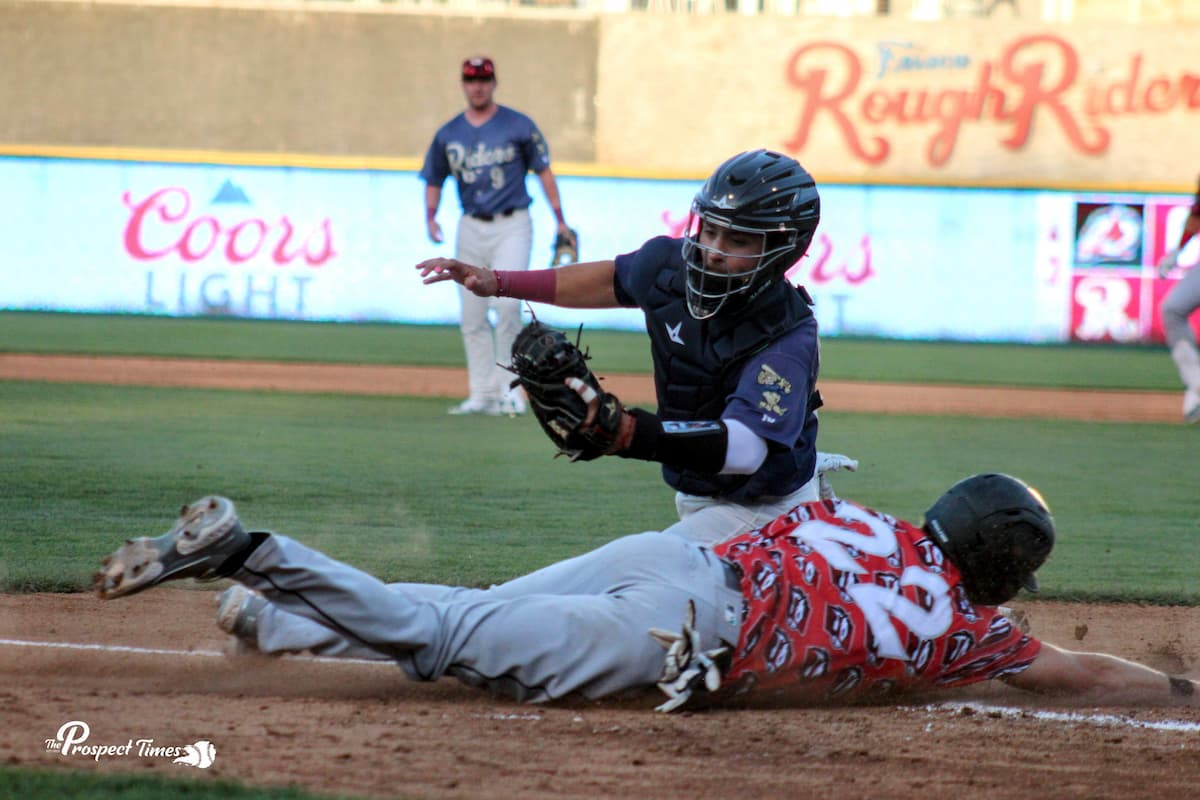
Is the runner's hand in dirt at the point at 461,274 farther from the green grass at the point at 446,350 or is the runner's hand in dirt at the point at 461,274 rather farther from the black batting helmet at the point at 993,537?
the green grass at the point at 446,350

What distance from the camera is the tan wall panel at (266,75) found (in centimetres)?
2656

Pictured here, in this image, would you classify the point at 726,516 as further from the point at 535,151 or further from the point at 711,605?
the point at 535,151

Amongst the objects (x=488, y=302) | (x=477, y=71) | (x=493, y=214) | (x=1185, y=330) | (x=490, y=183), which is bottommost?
(x=1185, y=330)

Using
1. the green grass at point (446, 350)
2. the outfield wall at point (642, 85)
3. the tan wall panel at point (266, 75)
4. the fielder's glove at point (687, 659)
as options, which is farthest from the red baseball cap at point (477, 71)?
the tan wall panel at point (266, 75)

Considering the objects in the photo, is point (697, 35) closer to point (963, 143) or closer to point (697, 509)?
point (963, 143)

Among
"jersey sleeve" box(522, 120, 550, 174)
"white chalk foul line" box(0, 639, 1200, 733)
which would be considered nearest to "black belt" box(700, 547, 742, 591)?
"white chalk foul line" box(0, 639, 1200, 733)

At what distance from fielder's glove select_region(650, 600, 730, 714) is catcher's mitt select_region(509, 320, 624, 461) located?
480 millimetres

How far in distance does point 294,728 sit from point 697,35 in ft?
80.8

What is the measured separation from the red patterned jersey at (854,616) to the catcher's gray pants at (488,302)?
6879mm

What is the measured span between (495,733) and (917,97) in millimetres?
24415

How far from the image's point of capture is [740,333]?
4348mm

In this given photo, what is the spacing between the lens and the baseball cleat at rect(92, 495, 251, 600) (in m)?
3.45

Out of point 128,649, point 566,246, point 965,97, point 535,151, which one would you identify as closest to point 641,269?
point 128,649

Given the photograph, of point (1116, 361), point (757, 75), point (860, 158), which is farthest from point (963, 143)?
point (1116, 361)
